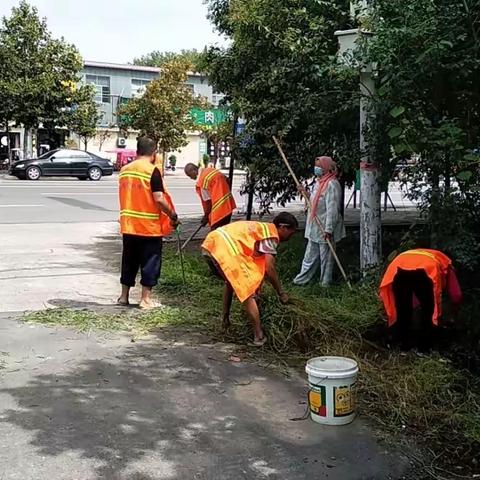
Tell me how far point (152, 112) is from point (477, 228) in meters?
32.7

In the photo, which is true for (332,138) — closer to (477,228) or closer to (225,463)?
(477,228)

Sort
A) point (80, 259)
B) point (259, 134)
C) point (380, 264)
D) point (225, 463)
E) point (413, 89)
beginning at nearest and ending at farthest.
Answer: point (225, 463), point (413, 89), point (380, 264), point (259, 134), point (80, 259)

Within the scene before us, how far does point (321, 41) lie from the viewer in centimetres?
820

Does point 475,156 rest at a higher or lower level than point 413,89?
lower

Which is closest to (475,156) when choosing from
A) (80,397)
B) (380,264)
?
(380,264)

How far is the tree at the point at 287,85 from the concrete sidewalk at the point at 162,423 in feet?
10.1

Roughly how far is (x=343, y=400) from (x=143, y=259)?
329 centimetres

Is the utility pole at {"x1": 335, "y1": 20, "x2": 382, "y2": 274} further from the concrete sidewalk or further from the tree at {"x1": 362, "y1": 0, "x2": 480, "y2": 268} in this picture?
the concrete sidewalk

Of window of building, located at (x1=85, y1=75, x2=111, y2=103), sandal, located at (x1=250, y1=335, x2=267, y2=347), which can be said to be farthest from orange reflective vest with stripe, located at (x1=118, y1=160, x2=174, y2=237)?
window of building, located at (x1=85, y1=75, x2=111, y2=103)

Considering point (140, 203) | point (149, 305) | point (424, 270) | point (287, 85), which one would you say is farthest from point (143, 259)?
point (424, 270)

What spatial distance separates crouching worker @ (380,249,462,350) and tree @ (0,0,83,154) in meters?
27.9

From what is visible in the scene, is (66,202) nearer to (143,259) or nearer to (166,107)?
(143,259)

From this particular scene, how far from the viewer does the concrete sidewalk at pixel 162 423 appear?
3.64 metres

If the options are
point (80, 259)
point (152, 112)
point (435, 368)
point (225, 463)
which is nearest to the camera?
point (225, 463)
